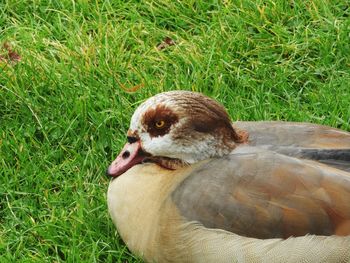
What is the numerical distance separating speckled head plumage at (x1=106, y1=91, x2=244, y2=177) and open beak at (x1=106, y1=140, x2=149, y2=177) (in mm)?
118

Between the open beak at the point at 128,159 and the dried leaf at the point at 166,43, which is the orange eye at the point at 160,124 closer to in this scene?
the open beak at the point at 128,159

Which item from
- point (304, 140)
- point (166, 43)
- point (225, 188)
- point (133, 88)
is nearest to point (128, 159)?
point (225, 188)

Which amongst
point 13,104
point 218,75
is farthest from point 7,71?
point 218,75

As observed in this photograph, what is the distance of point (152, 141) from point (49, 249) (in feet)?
2.34

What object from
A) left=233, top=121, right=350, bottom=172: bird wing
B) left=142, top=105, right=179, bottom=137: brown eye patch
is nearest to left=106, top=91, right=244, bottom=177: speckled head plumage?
left=142, top=105, right=179, bottom=137: brown eye patch

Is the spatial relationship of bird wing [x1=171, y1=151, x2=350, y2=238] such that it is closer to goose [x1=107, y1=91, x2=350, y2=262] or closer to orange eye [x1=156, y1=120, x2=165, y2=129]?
goose [x1=107, y1=91, x2=350, y2=262]

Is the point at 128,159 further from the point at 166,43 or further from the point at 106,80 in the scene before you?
the point at 166,43

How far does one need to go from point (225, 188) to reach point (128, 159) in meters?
0.64

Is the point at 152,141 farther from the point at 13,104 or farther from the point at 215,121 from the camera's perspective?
the point at 13,104

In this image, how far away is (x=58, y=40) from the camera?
5.61 m

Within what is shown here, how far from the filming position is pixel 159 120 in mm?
4031

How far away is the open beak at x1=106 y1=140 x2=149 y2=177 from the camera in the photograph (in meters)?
4.18

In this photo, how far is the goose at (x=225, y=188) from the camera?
12.0 ft

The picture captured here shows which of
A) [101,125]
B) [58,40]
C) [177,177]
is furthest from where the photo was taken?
[58,40]
